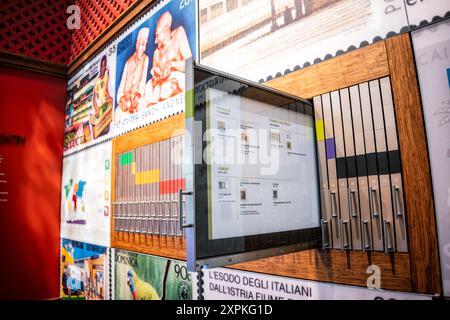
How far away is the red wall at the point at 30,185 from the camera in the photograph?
3.65 meters

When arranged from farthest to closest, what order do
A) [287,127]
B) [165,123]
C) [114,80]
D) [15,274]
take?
[15,274], [114,80], [165,123], [287,127]

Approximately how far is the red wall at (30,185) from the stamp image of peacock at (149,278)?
1516 mm

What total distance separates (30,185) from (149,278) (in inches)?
87.9

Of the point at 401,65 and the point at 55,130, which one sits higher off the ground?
the point at 55,130

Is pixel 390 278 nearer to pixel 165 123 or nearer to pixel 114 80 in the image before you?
pixel 165 123

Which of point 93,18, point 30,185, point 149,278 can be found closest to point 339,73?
point 149,278

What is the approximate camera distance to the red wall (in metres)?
3.65

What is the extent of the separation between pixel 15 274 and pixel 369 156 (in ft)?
12.7

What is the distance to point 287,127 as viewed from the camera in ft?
4.45

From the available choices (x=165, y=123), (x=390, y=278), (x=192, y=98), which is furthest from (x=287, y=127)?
(x=165, y=123)

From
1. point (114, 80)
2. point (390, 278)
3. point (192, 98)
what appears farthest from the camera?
point (114, 80)

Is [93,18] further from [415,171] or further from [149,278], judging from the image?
[415,171]

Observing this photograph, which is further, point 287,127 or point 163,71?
point 163,71

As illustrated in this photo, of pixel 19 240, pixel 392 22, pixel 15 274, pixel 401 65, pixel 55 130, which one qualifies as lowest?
pixel 15 274
